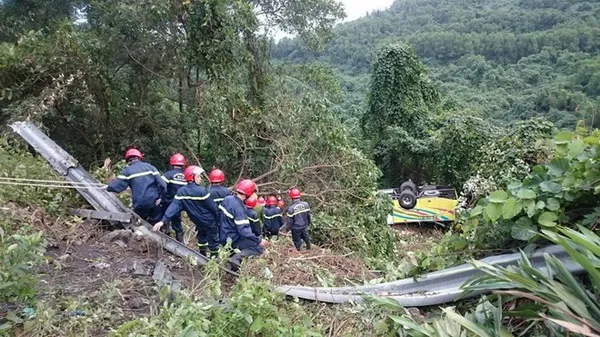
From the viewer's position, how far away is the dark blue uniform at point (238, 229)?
4.76 meters

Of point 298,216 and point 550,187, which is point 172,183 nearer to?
point 298,216

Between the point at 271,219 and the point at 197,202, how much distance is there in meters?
2.16

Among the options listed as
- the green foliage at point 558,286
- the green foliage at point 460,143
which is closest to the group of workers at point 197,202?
the green foliage at point 558,286

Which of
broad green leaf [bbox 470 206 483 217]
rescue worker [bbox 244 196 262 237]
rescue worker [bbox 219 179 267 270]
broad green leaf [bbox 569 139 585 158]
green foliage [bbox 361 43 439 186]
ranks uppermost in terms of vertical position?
broad green leaf [bbox 569 139 585 158]

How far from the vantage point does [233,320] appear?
2789mm

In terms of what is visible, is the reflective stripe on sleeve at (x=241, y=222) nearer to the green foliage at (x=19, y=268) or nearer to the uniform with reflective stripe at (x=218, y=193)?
the uniform with reflective stripe at (x=218, y=193)

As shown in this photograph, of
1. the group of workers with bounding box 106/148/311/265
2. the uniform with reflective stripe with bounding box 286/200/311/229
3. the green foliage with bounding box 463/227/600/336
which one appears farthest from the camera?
the uniform with reflective stripe with bounding box 286/200/311/229

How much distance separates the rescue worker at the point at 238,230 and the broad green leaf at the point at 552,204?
2.82 metres

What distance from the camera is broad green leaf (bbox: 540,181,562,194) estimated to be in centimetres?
273

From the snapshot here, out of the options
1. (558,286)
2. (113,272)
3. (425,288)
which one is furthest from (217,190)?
(558,286)

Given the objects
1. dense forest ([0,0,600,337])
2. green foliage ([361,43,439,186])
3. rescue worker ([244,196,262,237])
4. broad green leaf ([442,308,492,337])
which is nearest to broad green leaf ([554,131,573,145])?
dense forest ([0,0,600,337])

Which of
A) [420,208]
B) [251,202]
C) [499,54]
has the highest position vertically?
[251,202]

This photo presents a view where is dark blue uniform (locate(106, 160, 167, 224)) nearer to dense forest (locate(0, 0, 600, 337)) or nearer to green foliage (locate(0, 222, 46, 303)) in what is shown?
dense forest (locate(0, 0, 600, 337))

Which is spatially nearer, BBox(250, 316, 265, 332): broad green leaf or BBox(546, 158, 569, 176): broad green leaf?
BBox(250, 316, 265, 332): broad green leaf
